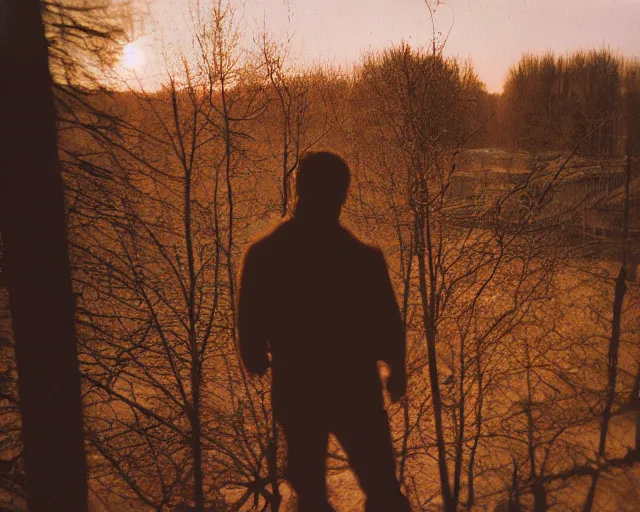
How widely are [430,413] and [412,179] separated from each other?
454 cm

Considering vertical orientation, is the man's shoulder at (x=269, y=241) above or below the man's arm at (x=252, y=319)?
above

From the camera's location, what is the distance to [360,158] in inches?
453

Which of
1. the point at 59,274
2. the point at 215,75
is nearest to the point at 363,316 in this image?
the point at 59,274

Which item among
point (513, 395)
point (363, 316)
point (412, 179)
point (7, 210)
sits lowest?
point (513, 395)

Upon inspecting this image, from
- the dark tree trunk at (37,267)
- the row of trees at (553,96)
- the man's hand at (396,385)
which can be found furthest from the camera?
the row of trees at (553,96)

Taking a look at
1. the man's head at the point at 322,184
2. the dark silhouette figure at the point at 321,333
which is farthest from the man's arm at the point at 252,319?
the man's head at the point at 322,184

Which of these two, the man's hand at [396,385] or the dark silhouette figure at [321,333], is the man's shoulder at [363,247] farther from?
the man's hand at [396,385]

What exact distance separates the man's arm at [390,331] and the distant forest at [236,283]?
6.32 ft

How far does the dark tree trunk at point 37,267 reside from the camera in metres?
2.82

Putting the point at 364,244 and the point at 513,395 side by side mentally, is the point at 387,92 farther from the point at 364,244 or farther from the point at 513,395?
the point at 513,395

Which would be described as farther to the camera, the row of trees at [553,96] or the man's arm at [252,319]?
the row of trees at [553,96]

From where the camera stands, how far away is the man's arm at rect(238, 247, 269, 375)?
4.80ft

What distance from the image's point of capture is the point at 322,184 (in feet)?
4.88

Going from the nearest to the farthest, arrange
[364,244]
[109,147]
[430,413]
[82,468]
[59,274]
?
[364,244] < [59,274] < [82,468] < [109,147] < [430,413]
